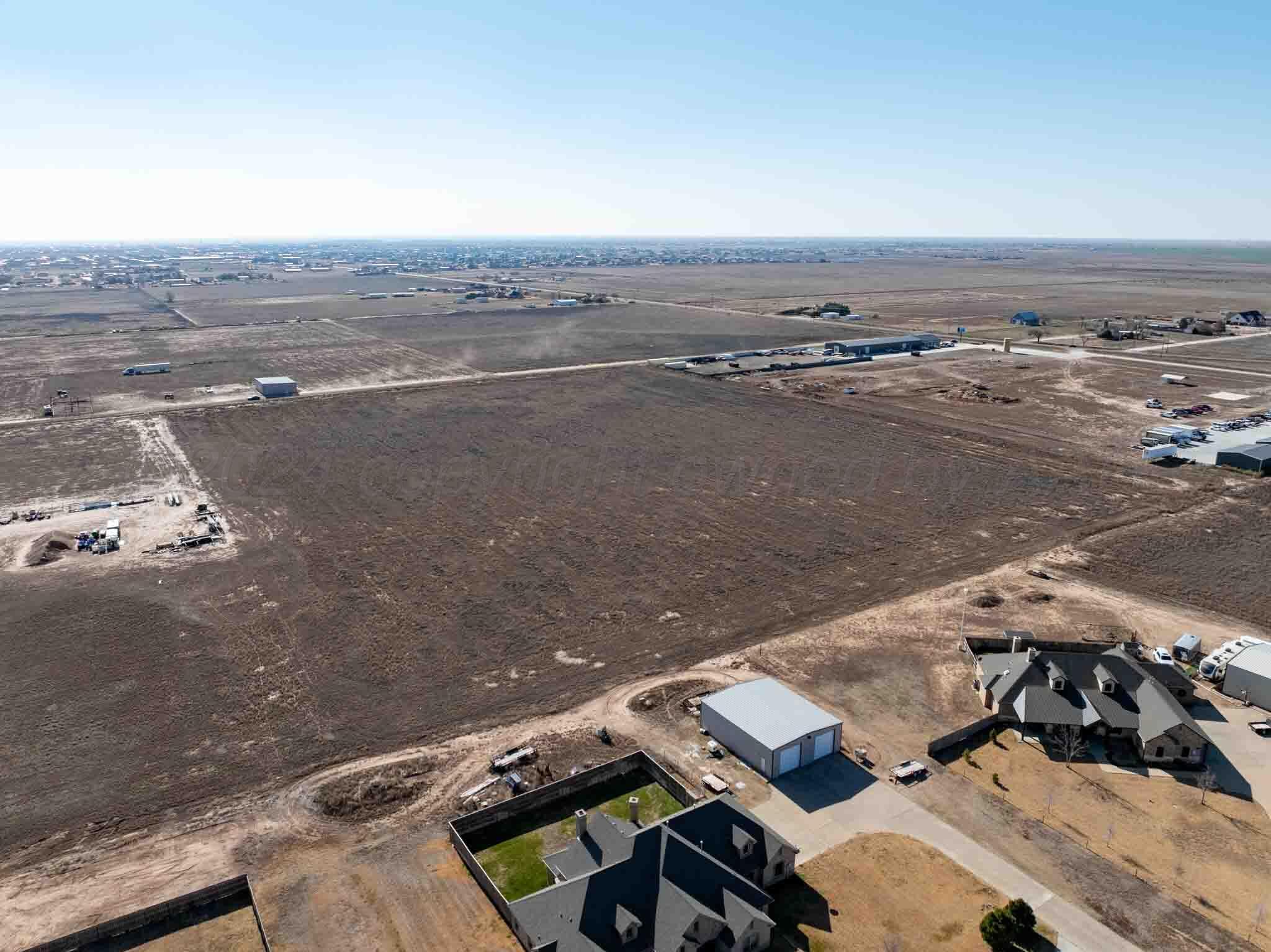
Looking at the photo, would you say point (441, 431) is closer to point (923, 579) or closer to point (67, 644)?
point (67, 644)

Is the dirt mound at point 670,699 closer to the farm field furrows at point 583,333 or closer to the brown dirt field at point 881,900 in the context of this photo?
the brown dirt field at point 881,900

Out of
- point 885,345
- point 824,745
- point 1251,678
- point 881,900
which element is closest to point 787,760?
point 824,745

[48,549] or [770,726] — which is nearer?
[770,726]

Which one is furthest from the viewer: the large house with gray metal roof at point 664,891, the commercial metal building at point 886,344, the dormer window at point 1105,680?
→ the commercial metal building at point 886,344

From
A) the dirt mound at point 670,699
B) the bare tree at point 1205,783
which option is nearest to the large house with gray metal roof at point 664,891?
the dirt mound at point 670,699

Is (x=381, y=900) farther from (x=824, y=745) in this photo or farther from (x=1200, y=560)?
(x=1200, y=560)
